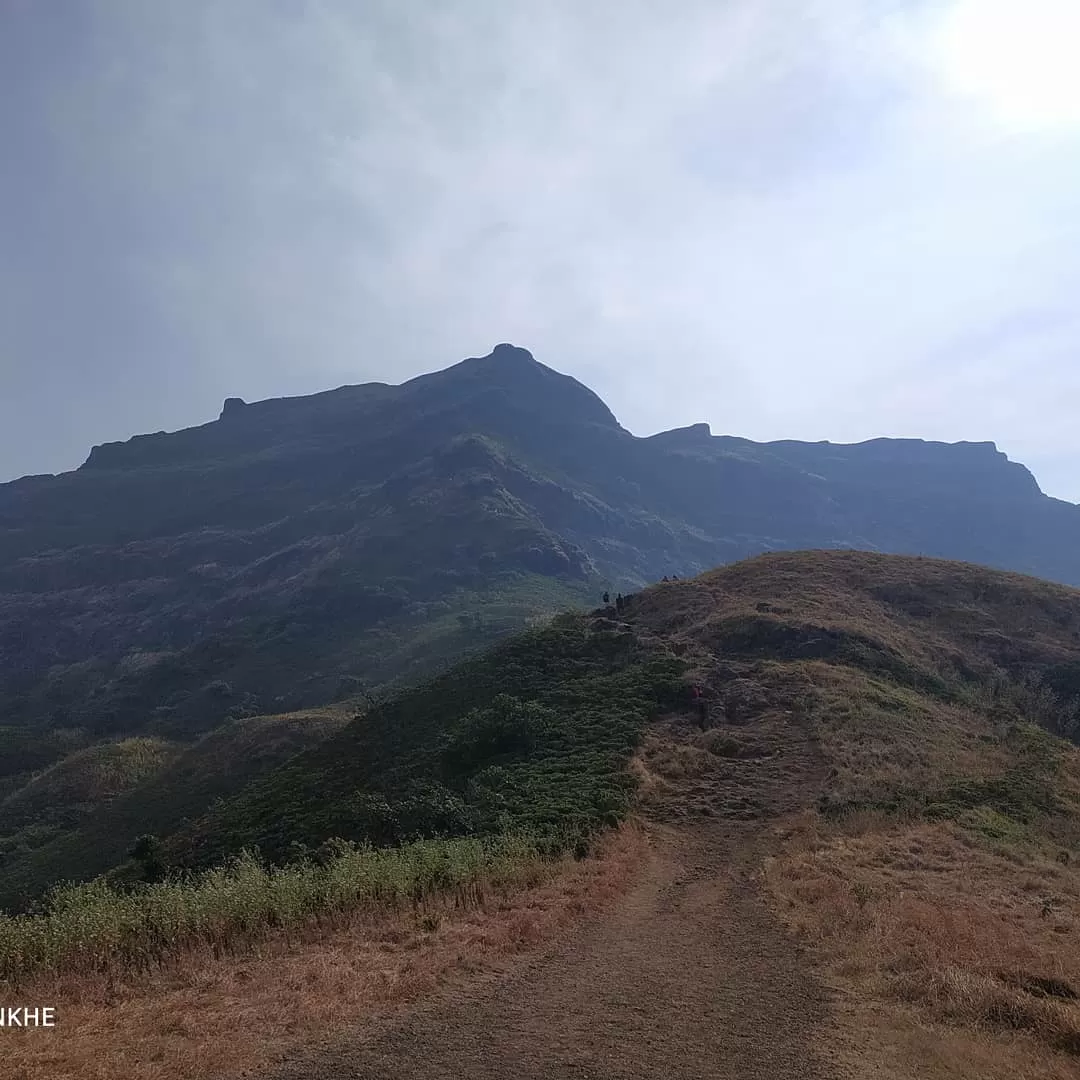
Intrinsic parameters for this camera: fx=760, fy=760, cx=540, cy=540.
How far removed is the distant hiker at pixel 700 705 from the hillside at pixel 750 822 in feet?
1.47

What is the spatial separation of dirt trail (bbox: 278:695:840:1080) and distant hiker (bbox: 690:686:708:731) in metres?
12.9

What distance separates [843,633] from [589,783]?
827 inches

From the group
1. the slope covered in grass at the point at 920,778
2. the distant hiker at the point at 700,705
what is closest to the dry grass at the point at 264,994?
the slope covered in grass at the point at 920,778

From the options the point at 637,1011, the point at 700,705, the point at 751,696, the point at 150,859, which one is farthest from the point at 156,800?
the point at 637,1011

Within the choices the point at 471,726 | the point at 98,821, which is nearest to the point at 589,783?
the point at 471,726

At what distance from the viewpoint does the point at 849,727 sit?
88.8ft

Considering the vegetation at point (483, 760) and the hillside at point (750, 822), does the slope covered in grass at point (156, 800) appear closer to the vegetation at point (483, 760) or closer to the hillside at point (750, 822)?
the vegetation at point (483, 760)

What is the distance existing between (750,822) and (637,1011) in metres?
12.8

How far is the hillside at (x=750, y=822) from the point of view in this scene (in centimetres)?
862

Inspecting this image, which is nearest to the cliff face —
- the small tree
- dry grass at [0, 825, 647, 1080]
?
the small tree

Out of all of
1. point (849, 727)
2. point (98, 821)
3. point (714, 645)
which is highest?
point (714, 645)

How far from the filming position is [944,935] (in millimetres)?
11406

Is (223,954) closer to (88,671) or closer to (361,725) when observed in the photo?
(361,725)

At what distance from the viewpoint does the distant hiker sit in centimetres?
2916
